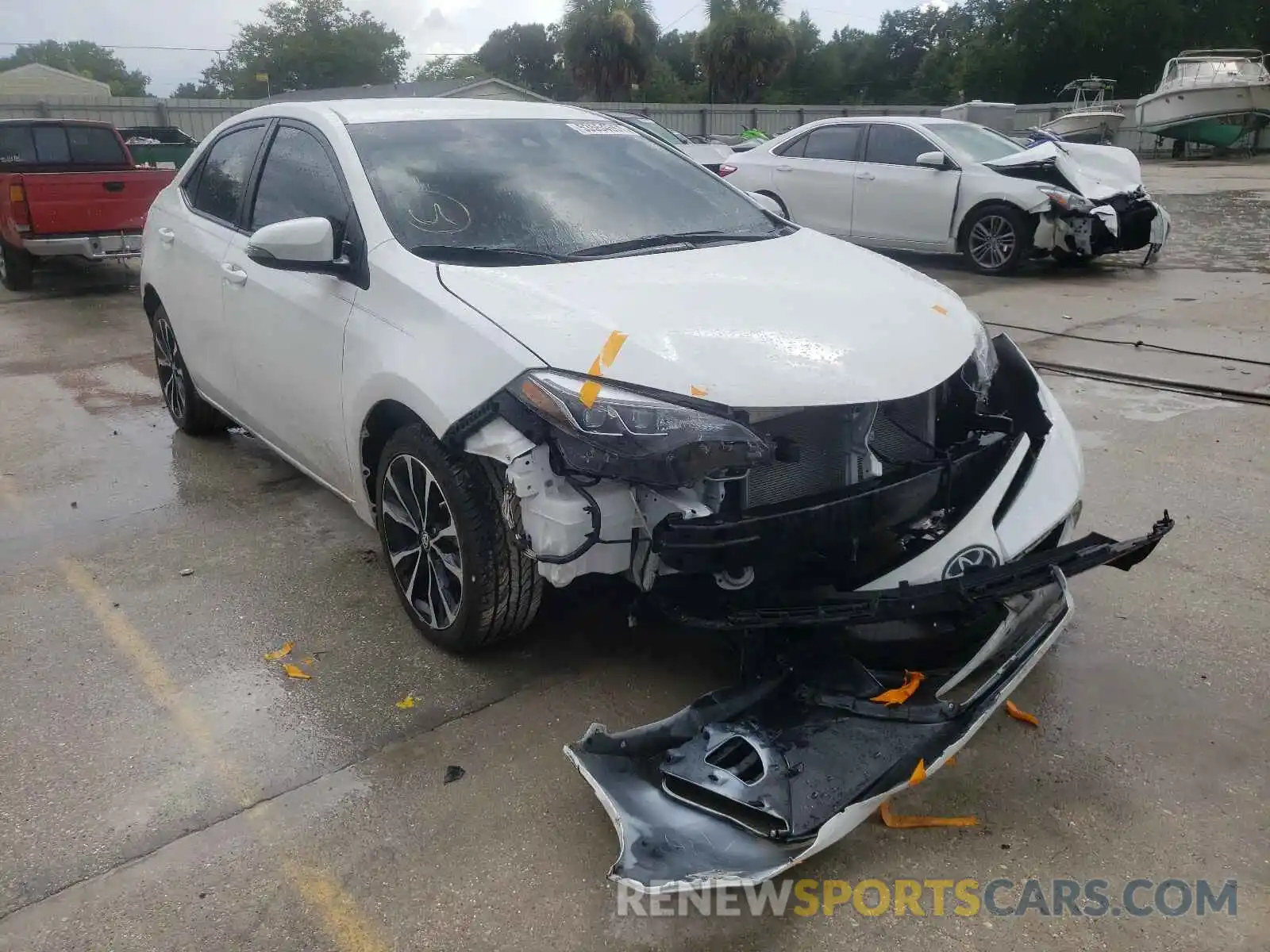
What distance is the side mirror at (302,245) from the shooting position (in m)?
3.27

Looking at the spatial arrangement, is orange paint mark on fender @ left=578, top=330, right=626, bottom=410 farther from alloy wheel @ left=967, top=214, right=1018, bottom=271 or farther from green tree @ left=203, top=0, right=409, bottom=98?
green tree @ left=203, top=0, right=409, bottom=98

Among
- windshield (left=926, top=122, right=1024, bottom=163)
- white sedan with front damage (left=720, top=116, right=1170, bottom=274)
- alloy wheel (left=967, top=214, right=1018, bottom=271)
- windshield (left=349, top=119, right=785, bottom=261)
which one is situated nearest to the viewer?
windshield (left=349, top=119, right=785, bottom=261)

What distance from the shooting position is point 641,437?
98.6 inches

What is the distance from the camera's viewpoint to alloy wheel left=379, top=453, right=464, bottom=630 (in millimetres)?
3143

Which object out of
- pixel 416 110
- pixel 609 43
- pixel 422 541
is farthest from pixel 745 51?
pixel 422 541

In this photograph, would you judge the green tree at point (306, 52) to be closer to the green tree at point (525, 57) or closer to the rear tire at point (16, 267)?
the green tree at point (525, 57)

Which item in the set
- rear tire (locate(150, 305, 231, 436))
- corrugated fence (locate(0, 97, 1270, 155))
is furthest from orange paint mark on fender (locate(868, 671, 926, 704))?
corrugated fence (locate(0, 97, 1270, 155))

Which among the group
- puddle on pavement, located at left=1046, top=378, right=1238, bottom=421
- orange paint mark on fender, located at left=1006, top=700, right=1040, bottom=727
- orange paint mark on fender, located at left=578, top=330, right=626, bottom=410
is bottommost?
orange paint mark on fender, located at left=1006, top=700, right=1040, bottom=727

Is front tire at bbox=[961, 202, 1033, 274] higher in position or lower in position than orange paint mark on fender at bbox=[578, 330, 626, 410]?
lower

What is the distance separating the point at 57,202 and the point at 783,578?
10.1m

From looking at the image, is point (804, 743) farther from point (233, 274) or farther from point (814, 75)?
point (814, 75)

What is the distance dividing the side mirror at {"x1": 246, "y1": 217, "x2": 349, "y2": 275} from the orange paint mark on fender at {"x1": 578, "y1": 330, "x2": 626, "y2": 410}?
1.19 m

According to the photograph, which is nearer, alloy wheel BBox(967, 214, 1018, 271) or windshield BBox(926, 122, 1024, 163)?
alloy wheel BBox(967, 214, 1018, 271)

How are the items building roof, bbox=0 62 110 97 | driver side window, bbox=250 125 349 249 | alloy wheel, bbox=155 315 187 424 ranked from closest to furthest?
driver side window, bbox=250 125 349 249
alloy wheel, bbox=155 315 187 424
building roof, bbox=0 62 110 97
